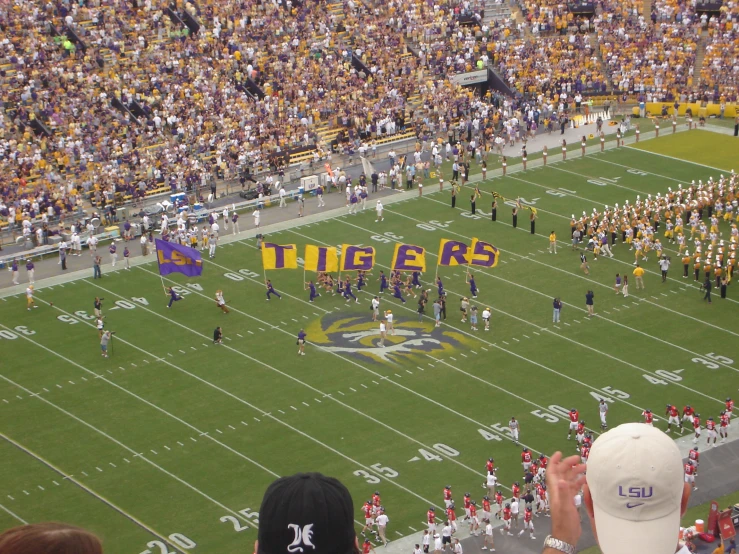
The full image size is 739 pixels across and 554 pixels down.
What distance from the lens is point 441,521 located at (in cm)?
2741

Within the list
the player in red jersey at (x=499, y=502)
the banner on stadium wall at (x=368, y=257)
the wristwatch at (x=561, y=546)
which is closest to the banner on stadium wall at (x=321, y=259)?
the banner on stadium wall at (x=368, y=257)

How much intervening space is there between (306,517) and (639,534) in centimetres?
125

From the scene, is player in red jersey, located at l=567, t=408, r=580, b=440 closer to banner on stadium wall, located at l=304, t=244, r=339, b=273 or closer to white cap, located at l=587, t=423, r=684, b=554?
banner on stadium wall, located at l=304, t=244, r=339, b=273

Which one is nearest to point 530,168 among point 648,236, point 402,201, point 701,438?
point 402,201

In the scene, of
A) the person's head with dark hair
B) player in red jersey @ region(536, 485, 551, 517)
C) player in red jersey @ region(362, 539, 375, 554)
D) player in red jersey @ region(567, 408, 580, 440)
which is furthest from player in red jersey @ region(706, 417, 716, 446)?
the person's head with dark hair

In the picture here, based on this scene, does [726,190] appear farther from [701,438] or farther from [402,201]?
[701,438]

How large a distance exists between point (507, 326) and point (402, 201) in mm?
14003

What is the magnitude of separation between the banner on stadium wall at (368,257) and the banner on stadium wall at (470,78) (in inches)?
978

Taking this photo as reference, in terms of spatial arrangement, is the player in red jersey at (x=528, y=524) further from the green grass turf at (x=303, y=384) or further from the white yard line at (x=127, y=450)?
the white yard line at (x=127, y=450)

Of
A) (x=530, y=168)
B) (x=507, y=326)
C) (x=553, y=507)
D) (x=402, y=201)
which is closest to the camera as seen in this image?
(x=553, y=507)

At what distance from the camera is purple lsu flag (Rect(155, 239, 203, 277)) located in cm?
4044

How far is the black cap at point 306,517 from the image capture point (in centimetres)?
486

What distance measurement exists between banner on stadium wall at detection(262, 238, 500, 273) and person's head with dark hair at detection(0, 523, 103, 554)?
36.1m

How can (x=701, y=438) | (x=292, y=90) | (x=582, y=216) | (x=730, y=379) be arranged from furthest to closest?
(x=292, y=90)
(x=582, y=216)
(x=730, y=379)
(x=701, y=438)
